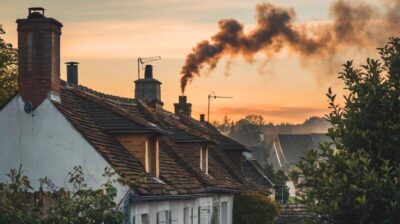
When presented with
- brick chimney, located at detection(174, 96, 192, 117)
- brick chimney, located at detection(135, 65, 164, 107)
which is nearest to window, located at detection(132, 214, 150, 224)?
brick chimney, located at detection(135, 65, 164, 107)

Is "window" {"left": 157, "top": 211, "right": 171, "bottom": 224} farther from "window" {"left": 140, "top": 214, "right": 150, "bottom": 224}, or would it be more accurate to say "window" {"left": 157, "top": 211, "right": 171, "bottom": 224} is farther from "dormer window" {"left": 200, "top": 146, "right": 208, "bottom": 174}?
"dormer window" {"left": 200, "top": 146, "right": 208, "bottom": 174}

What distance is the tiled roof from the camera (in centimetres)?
2627

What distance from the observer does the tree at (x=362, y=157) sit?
14.3 metres

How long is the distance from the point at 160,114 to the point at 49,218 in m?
20.6

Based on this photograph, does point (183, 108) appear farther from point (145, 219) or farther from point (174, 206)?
point (145, 219)

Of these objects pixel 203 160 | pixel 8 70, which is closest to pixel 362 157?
pixel 203 160

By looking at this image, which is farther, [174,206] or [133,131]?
[174,206]

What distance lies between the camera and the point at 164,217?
28.7 metres

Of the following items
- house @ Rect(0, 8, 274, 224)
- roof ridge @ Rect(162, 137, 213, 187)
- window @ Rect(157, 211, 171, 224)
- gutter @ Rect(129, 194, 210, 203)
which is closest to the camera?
gutter @ Rect(129, 194, 210, 203)

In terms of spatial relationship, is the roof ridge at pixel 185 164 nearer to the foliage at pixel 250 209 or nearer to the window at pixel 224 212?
the window at pixel 224 212

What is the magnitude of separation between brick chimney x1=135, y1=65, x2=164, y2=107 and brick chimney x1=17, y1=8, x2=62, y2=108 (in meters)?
18.0

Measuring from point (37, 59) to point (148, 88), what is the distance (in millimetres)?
18666

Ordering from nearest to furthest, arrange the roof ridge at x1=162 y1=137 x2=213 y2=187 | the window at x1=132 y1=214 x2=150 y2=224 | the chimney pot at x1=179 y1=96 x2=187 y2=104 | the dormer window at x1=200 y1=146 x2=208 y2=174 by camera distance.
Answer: the window at x1=132 y1=214 x2=150 y2=224 → the roof ridge at x1=162 y1=137 x2=213 y2=187 → the dormer window at x1=200 y1=146 x2=208 y2=174 → the chimney pot at x1=179 y1=96 x2=187 y2=104

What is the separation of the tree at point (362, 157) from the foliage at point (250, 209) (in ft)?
85.0
